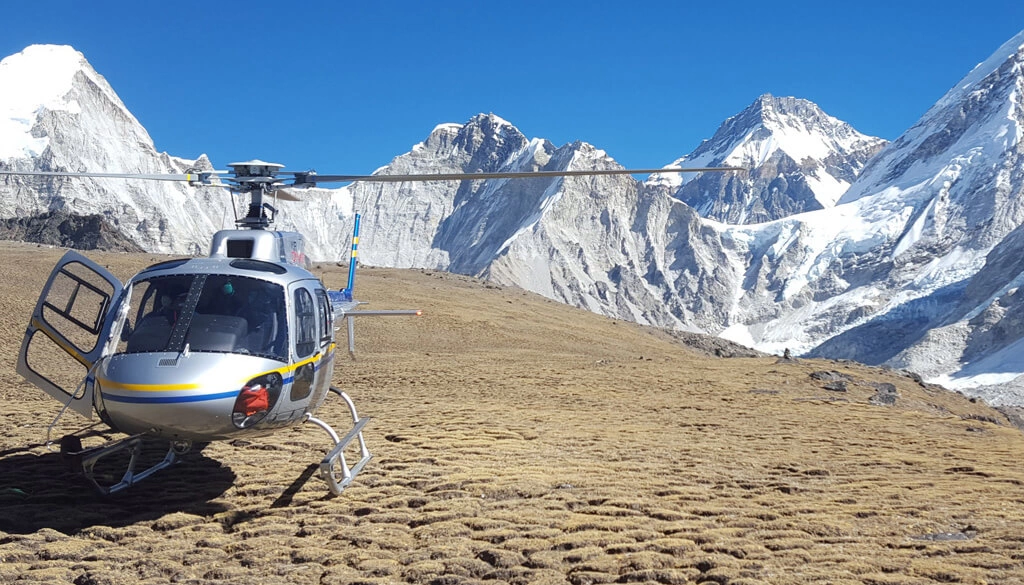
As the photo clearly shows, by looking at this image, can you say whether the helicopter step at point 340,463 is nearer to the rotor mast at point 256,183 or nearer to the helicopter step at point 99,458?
the helicopter step at point 99,458

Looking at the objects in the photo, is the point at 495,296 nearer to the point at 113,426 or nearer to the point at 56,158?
the point at 113,426

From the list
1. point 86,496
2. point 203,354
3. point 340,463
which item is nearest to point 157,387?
point 203,354

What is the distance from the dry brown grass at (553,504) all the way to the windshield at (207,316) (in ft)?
5.56

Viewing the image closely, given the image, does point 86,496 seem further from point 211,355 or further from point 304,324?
point 304,324

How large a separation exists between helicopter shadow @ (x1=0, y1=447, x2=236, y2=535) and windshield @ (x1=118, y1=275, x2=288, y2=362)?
161 cm

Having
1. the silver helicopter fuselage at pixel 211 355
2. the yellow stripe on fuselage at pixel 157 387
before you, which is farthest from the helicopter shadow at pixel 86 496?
the yellow stripe on fuselage at pixel 157 387

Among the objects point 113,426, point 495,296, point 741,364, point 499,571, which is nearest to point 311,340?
point 113,426

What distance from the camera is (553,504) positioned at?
30.5 ft

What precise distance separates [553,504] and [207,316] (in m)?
3.96

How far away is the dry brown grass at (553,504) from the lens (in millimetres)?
7352

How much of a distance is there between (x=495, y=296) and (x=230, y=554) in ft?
168

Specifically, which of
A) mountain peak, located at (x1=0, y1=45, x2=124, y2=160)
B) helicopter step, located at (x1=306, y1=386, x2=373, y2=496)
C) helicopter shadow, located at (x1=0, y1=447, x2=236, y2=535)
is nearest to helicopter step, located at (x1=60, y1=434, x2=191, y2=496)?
helicopter shadow, located at (x1=0, y1=447, x2=236, y2=535)

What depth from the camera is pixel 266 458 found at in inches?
441

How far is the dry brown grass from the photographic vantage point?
7352mm
